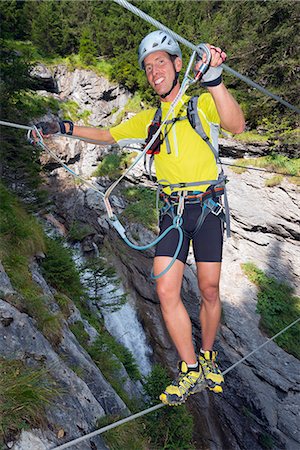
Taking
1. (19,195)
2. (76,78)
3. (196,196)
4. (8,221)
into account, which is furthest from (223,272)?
(76,78)

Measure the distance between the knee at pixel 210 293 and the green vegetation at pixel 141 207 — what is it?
41.1ft

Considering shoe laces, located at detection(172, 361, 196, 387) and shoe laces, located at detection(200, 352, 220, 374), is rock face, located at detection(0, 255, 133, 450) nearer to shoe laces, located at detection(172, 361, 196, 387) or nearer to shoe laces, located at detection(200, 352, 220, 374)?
shoe laces, located at detection(172, 361, 196, 387)

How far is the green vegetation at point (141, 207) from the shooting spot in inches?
645

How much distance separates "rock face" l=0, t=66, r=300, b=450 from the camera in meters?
9.66

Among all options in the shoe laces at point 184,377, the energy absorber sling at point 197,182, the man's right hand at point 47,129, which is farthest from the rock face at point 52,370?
the energy absorber sling at point 197,182

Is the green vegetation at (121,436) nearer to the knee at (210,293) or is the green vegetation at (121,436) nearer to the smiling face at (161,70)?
the knee at (210,293)

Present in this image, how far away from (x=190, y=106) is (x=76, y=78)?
2399 centimetres

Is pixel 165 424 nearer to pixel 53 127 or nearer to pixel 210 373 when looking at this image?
pixel 210 373

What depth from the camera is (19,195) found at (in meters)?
10.1

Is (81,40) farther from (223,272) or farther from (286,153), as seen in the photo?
(223,272)

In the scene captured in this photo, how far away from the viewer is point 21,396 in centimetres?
303

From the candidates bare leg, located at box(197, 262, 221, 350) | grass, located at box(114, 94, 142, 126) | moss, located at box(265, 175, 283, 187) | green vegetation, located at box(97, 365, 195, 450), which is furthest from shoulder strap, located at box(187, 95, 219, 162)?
grass, located at box(114, 94, 142, 126)

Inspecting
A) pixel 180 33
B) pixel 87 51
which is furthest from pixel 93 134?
pixel 87 51

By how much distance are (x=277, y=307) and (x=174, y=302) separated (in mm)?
11466
